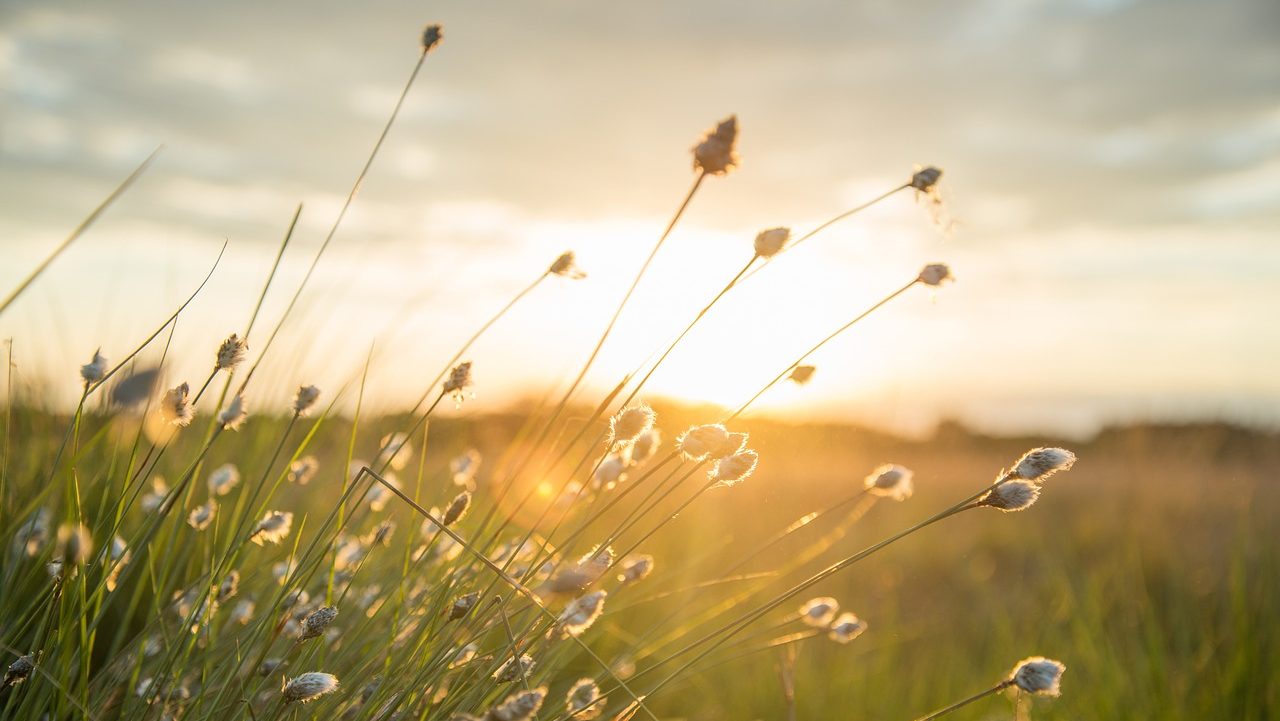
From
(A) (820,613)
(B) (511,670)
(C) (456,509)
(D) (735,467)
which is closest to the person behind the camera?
(D) (735,467)

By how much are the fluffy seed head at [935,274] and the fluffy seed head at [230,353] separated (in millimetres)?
1330

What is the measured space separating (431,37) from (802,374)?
1133mm

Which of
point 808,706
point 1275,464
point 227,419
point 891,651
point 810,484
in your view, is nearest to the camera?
point 227,419

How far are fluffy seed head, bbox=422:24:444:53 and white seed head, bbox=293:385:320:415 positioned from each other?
31.6 inches

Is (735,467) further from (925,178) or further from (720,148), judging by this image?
(925,178)

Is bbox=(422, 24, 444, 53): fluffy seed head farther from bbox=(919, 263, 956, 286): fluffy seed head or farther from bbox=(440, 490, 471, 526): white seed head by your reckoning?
bbox=(919, 263, 956, 286): fluffy seed head

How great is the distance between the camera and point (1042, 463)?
157cm

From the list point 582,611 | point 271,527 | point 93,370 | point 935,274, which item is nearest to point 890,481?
point 935,274

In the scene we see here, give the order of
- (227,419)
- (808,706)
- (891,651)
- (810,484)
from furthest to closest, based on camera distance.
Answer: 1. (810,484)
2. (891,651)
3. (808,706)
4. (227,419)

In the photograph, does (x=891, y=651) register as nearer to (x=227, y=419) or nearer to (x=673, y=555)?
(x=673, y=555)

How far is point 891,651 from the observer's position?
12.5 ft

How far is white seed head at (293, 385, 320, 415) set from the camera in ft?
5.94

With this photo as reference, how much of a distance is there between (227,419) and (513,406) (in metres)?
4.76

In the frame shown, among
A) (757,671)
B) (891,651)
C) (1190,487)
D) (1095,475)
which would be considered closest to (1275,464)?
(1190,487)
